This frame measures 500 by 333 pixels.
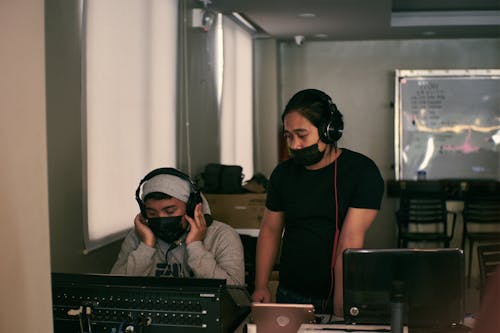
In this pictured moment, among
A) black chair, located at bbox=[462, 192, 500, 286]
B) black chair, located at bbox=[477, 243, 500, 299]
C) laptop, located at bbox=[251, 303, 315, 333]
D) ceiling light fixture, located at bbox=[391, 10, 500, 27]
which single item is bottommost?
black chair, located at bbox=[462, 192, 500, 286]

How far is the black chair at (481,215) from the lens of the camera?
24.6 ft

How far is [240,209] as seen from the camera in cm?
552

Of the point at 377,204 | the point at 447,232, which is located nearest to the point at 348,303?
the point at 377,204

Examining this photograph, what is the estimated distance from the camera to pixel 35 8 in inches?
46.7

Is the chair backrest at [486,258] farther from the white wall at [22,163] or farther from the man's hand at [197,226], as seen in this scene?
the white wall at [22,163]

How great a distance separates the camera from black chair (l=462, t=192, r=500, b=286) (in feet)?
24.6

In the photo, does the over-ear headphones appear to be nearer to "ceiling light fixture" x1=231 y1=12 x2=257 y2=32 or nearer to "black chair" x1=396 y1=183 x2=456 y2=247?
"ceiling light fixture" x1=231 y1=12 x2=257 y2=32

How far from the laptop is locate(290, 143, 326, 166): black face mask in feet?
2.47

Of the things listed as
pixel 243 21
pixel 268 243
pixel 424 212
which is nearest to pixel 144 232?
pixel 268 243

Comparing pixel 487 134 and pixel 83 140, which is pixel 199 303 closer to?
pixel 83 140

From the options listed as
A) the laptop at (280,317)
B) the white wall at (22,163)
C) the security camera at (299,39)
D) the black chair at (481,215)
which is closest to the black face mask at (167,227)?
the laptop at (280,317)

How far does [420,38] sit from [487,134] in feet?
4.84

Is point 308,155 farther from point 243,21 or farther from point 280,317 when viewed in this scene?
point 243,21

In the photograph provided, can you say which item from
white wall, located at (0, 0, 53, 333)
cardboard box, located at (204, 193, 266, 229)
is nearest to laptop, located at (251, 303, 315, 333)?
white wall, located at (0, 0, 53, 333)
